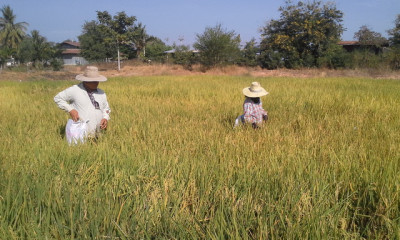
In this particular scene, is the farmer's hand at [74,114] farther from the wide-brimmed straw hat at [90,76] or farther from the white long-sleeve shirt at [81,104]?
the wide-brimmed straw hat at [90,76]

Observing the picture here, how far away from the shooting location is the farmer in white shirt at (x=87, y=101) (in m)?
3.16

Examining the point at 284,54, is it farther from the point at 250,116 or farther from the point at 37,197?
the point at 37,197

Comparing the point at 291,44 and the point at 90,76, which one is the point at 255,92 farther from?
the point at 291,44

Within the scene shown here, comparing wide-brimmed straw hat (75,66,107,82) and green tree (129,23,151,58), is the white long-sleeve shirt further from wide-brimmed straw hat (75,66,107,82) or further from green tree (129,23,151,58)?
green tree (129,23,151,58)

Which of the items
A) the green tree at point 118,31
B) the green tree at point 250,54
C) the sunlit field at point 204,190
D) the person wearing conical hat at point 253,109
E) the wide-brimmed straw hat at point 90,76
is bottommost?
the sunlit field at point 204,190

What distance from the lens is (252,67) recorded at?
2523cm

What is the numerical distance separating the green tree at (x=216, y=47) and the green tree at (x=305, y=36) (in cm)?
299

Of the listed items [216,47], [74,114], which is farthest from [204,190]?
[216,47]

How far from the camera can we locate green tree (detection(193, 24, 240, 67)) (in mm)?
23891

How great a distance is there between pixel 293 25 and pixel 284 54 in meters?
2.49

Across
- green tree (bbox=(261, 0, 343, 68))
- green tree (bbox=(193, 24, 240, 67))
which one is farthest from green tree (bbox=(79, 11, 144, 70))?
green tree (bbox=(261, 0, 343, 68))

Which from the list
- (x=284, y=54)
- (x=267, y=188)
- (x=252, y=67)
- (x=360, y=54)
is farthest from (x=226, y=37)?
(x=267, y=188)

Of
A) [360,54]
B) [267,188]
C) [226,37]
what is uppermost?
[226,37]

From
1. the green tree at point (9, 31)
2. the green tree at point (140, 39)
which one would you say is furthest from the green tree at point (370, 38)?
the green tree at point (9, 31)
